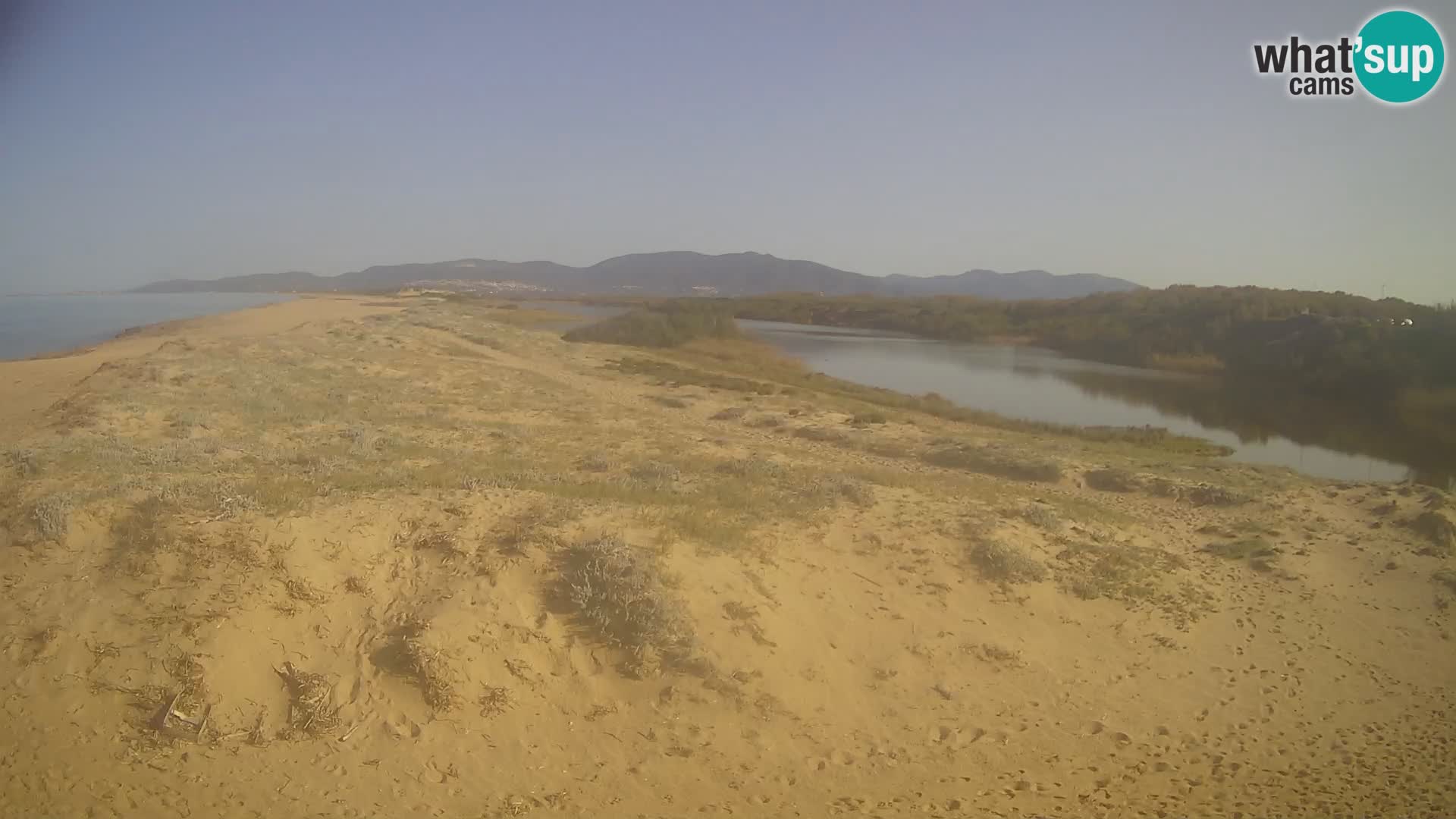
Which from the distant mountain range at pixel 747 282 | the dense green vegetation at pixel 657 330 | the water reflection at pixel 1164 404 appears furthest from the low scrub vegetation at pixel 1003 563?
the distant mountain range at pixel 747 282

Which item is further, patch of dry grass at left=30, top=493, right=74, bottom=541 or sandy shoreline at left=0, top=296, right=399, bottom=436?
sandy shoreline at left=0, top=296, right=399, bottom=436

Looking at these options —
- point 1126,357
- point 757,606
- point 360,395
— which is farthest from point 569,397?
point 1126,357

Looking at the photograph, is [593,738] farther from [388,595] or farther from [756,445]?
[756,445]

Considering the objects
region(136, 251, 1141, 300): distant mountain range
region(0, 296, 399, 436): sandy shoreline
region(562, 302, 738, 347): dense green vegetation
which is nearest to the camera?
region(0, 296, 399, 436): sandy shoreline

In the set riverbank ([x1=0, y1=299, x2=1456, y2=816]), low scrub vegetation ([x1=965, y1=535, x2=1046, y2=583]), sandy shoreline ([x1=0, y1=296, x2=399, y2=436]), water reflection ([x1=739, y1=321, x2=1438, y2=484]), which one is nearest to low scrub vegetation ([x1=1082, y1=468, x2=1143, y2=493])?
riverbank ([x1=0, y1=299, x2=1456, y2=816])

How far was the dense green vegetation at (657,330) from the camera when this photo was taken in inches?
1644

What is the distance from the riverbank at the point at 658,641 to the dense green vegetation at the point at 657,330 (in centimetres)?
3068

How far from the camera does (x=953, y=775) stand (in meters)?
5.46

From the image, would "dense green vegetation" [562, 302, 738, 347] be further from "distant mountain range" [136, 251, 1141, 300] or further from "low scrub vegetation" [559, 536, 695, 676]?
"distant mountain range" [136, 251, 1141, 300]

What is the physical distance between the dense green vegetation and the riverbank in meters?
30.7

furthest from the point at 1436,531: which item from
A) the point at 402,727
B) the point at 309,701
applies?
the point at 309,701

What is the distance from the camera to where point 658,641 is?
6066 mm

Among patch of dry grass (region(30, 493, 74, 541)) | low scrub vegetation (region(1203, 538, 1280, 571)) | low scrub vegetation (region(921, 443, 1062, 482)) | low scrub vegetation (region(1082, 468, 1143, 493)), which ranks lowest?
low scrub vegetation (region(1203, 538, 1280, 571))

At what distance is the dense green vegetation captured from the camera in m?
41.8
